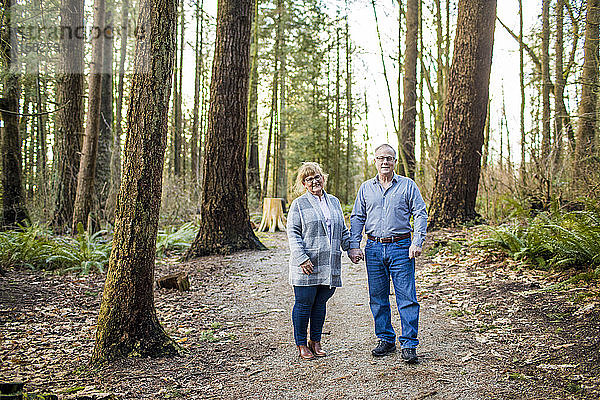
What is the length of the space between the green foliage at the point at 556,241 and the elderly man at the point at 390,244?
2.77 meters

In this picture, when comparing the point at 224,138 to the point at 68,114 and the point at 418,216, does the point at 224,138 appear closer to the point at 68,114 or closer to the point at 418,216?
the point at 68,114

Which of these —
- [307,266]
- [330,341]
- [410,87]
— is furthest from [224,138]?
[410,87]

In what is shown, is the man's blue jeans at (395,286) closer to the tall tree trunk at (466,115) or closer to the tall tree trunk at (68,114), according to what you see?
the tall tree trunk at (466,115)

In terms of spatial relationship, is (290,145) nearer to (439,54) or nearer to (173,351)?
(439,54)

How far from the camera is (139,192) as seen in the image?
15.2 feet

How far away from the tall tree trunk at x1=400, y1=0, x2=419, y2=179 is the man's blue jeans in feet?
35.1

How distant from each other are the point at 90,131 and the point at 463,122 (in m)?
7.83

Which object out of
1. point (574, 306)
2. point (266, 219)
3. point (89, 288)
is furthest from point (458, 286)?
point (266, 219)

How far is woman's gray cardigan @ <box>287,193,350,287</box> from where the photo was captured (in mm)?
4629

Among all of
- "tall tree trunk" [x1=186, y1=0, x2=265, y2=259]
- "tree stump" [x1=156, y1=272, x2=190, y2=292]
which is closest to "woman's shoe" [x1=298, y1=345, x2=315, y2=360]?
"tree stump" [x1=156, y1=272, x2=190, y2=292]

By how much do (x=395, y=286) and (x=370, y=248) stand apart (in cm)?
43

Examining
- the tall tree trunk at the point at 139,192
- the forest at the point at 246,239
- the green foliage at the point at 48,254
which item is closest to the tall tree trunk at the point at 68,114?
the forest at the point at 246,239

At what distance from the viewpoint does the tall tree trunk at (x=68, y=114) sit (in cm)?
1216

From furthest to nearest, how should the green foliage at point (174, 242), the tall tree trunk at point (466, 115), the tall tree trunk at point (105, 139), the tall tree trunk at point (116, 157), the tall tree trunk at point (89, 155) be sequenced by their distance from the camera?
1. the tall tree trunk at point (105, 139)
2. the tall tree trunk at point (116, 157)
3. the tall tree trunk at point (89, 155)
4. the green foliage at point (174, 242)
5. the tall tree trunk at point (466, 115)
